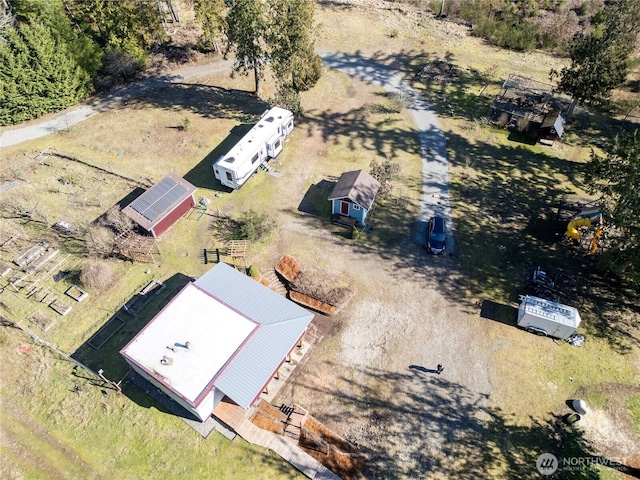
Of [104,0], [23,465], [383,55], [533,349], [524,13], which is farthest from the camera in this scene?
[524,13]

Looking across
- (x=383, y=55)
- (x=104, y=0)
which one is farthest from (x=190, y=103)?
(x=383, y=55)

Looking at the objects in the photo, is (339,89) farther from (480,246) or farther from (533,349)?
(533,349)

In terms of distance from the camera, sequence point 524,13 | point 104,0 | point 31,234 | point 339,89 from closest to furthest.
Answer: point 31,234 < point 104,0 < point 339,89 < point 524,13

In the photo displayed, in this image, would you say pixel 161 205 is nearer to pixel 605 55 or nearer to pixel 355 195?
pixel 355 195

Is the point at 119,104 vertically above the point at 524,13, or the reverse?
the point at 524,13

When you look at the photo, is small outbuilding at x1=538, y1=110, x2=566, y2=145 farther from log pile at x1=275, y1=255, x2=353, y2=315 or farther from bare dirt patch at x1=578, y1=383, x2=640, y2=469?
log pile at x1=275, y1=255, x2=353, y2=315

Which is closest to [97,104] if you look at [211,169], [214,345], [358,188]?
[211,169]

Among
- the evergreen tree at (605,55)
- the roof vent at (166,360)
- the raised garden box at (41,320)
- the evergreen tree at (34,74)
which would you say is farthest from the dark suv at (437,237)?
the evergreen tree at (34,74)
